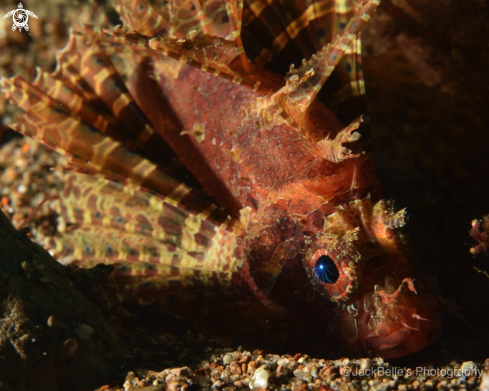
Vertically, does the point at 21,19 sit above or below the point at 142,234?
above

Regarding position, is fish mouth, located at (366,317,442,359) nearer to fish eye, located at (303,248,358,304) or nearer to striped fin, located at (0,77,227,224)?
fish eye, located at (303,248,358,304)

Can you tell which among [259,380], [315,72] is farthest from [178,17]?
[259,380]

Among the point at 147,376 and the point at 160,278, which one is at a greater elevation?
the point at 160,278

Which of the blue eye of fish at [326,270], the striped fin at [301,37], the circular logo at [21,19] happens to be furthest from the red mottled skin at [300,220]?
the circular logo at [21,19]

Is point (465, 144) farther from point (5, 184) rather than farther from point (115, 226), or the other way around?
point (5, 184)

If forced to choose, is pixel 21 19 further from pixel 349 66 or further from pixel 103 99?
pixel 349 66

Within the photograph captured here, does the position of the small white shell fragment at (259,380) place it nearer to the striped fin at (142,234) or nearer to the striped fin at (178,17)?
the striped fin at (142,234)

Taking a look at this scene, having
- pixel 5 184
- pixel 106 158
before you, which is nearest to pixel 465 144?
pixel 106 158
